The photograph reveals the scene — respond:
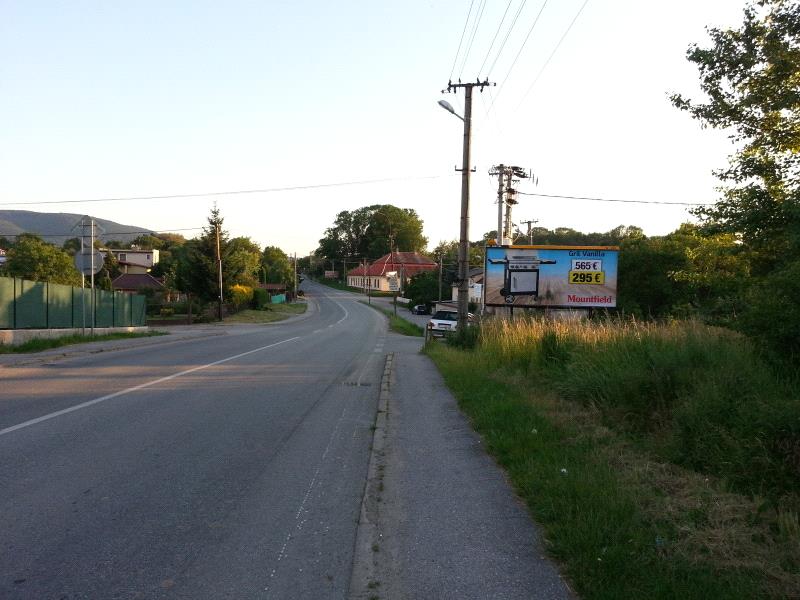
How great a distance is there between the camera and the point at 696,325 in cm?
997

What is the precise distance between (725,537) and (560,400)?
4.99m

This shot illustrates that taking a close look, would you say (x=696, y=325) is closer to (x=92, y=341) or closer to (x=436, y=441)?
(x=436, y=441)

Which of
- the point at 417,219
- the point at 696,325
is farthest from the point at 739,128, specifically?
the point at 417,219

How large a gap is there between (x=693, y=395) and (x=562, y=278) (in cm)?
2261

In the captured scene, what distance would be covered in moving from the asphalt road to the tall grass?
2.89 metres

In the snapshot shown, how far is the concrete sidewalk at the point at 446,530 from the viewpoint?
3.88 m

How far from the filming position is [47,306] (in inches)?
902

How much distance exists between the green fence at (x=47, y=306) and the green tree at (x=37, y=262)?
28193mm

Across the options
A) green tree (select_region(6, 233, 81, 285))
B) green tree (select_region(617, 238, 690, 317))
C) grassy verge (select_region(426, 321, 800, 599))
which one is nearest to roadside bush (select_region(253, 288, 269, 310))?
green tree (select_region(6, 233, 81, 285))

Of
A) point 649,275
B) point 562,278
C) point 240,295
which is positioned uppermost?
point 649,275

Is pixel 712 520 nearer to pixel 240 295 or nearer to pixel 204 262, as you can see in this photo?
pixel 204 262

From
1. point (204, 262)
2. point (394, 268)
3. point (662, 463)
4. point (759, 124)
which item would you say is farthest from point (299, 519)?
point (394, 268)

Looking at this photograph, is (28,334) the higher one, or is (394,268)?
(394,268)

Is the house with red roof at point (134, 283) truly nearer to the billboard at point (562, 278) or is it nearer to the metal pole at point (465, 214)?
the billboard at point (562, 278)
